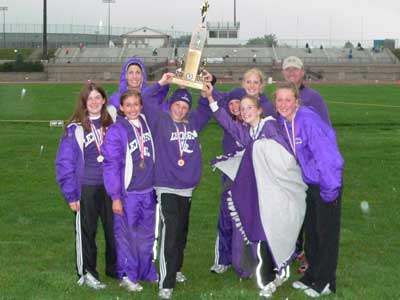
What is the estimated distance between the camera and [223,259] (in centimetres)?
676

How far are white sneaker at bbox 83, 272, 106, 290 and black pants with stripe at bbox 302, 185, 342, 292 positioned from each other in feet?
5.58

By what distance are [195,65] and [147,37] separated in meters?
91.3

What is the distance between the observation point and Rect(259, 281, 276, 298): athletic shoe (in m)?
5.82

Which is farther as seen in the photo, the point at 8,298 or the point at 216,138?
the point at 216,138

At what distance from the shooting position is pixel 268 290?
5.85 metres

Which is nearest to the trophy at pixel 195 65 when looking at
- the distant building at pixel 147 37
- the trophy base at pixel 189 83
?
the trophy base at pixel 189 83

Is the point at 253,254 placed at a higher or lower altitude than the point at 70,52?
lower

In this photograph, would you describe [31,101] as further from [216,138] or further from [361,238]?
[361,238]

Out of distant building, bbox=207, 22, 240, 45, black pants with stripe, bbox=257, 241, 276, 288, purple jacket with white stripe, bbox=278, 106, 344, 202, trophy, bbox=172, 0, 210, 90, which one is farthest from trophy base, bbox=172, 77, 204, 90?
distant building, bbox=207, 22, 240, 45

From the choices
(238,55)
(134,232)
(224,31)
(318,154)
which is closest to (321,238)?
(318,154)

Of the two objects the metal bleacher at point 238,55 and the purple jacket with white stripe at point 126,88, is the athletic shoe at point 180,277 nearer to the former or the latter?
the purple jacket with white stripe at point 126,88

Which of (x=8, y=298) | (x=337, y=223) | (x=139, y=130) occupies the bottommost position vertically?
(x=8, y=298)

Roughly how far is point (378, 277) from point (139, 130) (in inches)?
98.3

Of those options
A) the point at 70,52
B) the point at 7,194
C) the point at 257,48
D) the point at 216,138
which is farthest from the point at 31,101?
the point at 257,48
